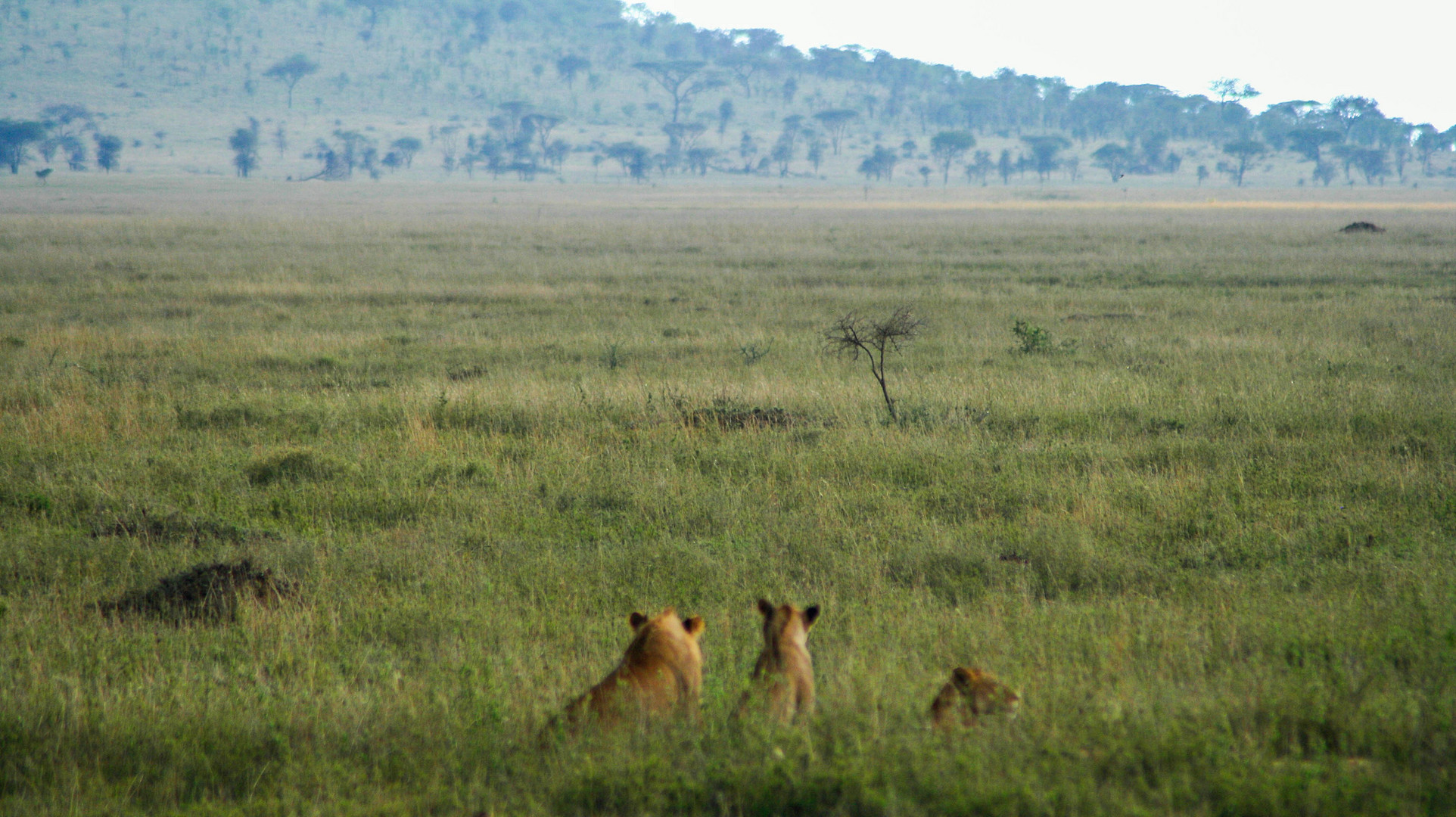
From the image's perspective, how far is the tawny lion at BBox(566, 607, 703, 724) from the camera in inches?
135

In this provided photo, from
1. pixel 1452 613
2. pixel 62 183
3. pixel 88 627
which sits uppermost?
A: pixel 62 183

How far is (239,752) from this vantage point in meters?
3.72

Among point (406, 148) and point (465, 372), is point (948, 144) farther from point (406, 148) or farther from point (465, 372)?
point (465, 372)

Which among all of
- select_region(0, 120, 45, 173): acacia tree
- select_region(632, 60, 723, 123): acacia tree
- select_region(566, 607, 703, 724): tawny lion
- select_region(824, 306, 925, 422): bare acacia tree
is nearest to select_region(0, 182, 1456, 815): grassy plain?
select_region(566, 607, 703, 724): tawny lion

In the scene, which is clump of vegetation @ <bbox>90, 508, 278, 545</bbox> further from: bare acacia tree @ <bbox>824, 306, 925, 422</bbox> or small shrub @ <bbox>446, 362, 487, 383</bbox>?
small shrub @ <bbox>446, 362, 487, 383</bbox>

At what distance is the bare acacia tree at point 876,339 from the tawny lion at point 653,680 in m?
6.24

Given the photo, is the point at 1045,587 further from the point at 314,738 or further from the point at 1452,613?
the point at 314,738

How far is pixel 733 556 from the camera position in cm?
600

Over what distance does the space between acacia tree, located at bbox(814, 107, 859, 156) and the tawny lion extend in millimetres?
143832

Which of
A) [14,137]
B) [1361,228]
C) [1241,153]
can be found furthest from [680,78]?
[1361,228]

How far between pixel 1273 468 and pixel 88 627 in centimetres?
783

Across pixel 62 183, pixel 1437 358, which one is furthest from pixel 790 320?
pixel 62 183

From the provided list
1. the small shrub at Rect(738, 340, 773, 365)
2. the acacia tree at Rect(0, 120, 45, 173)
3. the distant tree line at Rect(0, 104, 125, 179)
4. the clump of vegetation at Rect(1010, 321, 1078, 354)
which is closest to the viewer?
the small shrub at Rect(738, 340, 773, 365)

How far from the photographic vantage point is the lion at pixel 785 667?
134 inches
